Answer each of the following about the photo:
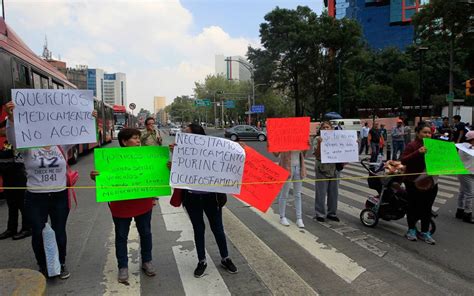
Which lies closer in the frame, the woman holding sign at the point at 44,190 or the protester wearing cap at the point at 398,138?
the woman holding sign at the point at 44,190

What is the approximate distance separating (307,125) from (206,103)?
219ft

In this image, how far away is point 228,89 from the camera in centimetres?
8306

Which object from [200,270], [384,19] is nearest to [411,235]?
[200,270]

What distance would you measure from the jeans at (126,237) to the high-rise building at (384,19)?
100 meters

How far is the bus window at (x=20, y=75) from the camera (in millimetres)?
9465

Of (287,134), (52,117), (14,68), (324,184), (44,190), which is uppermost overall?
(14,68)

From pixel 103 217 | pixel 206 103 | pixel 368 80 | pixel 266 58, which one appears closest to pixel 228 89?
pixel 206 103

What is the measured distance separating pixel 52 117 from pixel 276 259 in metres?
3.14

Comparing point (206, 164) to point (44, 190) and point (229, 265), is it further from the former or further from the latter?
point (44, 190)

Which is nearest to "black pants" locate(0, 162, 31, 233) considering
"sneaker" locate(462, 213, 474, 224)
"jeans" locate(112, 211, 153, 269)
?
"jeans" locate(112, 211, 153, 269)

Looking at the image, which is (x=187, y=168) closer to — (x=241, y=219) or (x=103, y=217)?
(x=241, y=219)

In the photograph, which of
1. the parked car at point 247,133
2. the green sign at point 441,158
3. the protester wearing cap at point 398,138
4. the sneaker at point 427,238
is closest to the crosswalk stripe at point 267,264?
the sneaker at point 427,238

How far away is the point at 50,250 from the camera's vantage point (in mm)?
4152

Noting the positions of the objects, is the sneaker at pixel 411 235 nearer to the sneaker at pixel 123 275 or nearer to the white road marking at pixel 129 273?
the white road marking at pixel 129 273
